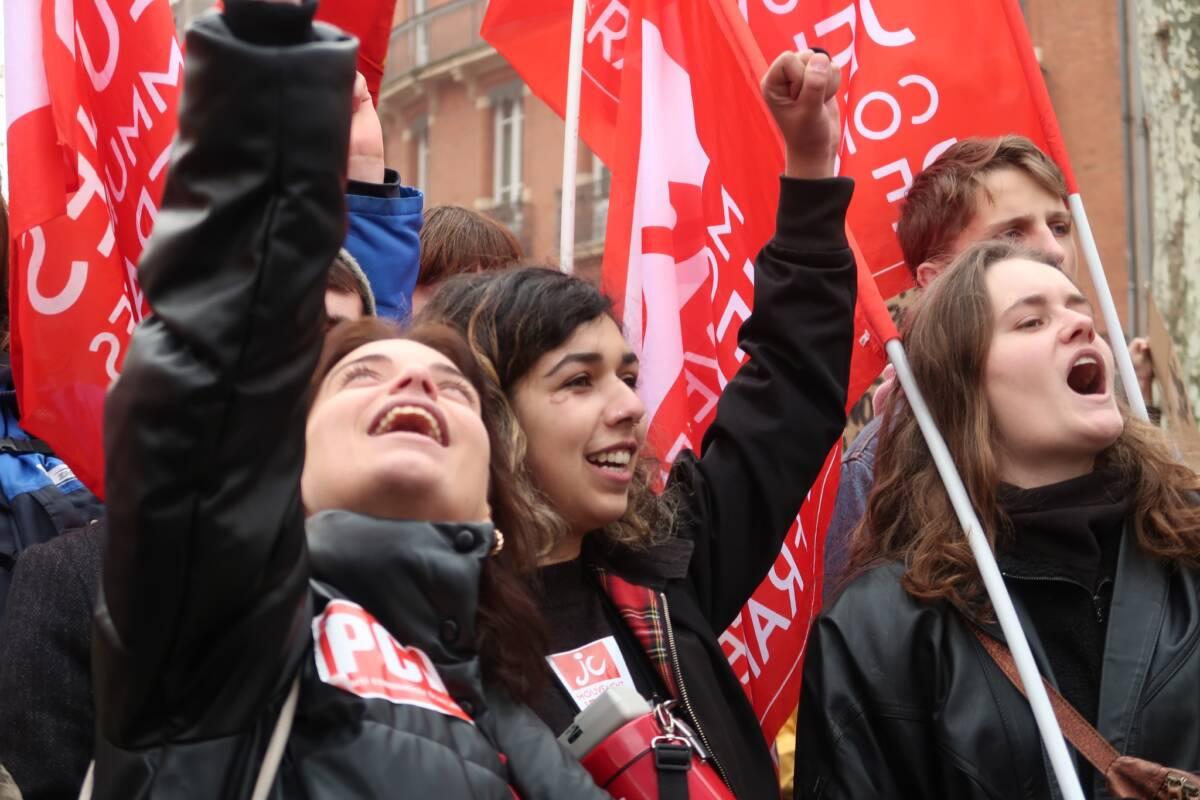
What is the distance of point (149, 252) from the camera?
1604mm

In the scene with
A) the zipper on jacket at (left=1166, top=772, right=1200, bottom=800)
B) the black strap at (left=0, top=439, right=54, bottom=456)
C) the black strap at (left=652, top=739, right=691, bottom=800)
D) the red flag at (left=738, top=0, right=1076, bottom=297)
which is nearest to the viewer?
the black strap at (left=652, top=739, right=691, bottom=800)

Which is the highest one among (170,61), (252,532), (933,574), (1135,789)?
(170,61)

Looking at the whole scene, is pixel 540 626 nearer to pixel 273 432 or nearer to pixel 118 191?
pixel 273 432

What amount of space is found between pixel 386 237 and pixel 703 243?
0.83m

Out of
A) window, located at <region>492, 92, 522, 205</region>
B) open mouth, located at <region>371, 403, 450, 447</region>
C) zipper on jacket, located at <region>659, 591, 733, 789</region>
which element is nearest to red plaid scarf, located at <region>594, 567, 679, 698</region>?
zipper on jacket, located at <region>659, 591, 733, 789</region>

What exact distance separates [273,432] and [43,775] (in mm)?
1022

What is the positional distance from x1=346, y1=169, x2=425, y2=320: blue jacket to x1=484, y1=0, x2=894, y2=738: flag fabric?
1.78 ft

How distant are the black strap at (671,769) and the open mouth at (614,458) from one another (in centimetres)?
58

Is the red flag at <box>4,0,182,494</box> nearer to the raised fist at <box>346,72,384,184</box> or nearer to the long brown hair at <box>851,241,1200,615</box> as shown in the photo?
the raised fist at <box>346,72,384,184</box>

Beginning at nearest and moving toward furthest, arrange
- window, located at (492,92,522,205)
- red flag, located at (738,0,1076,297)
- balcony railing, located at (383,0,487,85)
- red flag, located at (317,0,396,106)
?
red flag, located at (317,0,396,106) < red flag, located at (738,0,1076,297) < window, located at (492,92,522,205) < balcony railing, located at (383,0,487,85)

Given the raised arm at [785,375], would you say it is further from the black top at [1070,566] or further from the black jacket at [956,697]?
the black top at [1070,566]

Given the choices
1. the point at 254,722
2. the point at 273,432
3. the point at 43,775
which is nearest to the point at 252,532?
the point at 273,432

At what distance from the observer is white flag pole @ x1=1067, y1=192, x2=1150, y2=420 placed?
340 centimetres

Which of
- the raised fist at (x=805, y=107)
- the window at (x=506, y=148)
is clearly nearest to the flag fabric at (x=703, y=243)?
the raised fist at (x=805, y=107)
